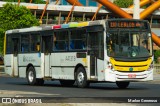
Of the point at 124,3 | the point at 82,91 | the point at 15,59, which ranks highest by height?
the point at 124,3

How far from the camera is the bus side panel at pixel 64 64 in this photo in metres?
27.5

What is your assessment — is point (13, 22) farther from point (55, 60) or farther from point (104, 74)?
point (104, 74)

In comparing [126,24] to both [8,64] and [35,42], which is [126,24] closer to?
[35,42]

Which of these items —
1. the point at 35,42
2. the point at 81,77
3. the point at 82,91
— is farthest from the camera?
the point at 35,42

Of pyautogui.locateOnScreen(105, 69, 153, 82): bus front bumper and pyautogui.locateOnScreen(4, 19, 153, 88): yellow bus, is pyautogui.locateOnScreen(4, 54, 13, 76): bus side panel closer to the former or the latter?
pyautogui.locateOnScreen(4, 19, 153, 88): yellow bus

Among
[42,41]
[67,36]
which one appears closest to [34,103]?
[67,36]

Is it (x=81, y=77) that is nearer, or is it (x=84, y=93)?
(x=84, y=93)

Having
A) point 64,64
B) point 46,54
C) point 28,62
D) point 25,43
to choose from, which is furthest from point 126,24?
point 25,43

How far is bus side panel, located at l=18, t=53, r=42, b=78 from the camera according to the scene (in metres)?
30.5

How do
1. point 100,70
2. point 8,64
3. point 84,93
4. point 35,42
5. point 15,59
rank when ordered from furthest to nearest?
point 8,64, point 15,59, point 35,42, point 100,70, point 84,93

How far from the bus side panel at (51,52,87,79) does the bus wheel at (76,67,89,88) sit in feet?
1.09

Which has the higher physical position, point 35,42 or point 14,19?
point 14,19

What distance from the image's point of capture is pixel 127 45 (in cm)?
2544

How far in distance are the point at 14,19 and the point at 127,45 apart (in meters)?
37.6
